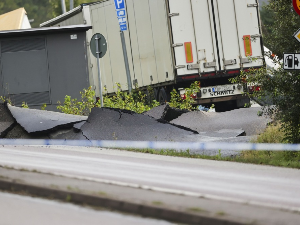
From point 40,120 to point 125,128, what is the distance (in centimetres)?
173

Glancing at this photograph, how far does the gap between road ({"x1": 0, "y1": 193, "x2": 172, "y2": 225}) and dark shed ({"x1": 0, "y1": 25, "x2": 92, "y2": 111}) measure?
16193mm

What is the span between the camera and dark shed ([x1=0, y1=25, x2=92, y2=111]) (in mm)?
22672

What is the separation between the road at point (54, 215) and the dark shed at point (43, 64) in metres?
16.2

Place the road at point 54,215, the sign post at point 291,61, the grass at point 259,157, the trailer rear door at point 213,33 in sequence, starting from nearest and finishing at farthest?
the road at point 54,215 < the sign post at point 291,61 < the grass at point 259,157 < the trailer rear door at point 213,33

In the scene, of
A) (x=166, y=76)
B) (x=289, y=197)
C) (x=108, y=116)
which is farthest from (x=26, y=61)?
(x=289, y=197)

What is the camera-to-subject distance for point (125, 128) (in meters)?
15.6

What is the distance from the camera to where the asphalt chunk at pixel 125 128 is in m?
15.2

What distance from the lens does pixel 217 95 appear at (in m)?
24.5

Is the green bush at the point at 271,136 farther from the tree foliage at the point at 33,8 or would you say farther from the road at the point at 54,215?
the tree foliage at the point at 33,8

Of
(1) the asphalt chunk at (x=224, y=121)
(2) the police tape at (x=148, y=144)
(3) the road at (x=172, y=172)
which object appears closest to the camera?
(3) the road at (x=172, y=172)

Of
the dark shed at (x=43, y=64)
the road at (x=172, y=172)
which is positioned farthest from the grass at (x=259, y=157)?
the dark shed at (x=43, y=64)

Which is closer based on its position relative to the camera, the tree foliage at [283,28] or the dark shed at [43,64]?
the tree foliage at [283,28]

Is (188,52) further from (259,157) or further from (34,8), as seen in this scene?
(34,8)

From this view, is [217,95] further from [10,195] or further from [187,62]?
[10,195]
